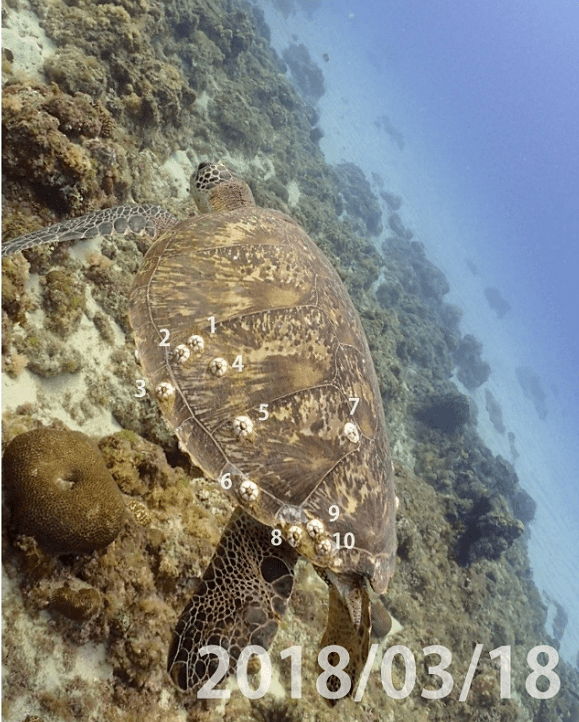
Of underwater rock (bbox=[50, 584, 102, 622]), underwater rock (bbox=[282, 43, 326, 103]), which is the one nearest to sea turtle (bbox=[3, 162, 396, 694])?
underwater rock (bbox=[50, 584, 102, 622])

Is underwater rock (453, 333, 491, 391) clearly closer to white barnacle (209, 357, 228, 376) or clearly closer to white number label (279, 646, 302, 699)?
white number label (279, 646, 302, 699)

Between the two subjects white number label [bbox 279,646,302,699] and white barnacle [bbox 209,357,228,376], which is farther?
white number label [bbox 279,646,302,699]

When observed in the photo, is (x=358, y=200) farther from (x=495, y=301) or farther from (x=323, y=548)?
(x=495, y=301)

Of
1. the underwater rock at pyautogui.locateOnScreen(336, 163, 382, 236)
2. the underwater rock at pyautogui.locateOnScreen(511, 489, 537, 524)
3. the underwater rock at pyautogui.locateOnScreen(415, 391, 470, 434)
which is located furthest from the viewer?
the underwater rock at pyautogui.locateOnScreen(336, 163, 382, 236)

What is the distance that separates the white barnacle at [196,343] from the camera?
285 cm

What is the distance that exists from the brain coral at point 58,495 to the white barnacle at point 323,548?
4.64 feet

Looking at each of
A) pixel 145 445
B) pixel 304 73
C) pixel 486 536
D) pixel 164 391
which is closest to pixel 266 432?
pixel 164 391

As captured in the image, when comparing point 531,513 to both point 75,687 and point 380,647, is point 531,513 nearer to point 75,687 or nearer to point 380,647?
point 380,647

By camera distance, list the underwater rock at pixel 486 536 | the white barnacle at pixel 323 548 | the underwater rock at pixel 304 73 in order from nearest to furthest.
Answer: the white barnacle at pixel 323 548 → the underwater rock at pixel 486 536 → the underwater rock at pixel 304 73

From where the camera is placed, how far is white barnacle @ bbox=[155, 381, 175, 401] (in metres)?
2.74

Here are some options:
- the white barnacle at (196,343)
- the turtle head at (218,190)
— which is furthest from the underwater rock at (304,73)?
the white barnacle at (196,343)

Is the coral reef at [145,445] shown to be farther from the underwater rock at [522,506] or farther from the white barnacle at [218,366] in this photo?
the underwater rock at [522,506]

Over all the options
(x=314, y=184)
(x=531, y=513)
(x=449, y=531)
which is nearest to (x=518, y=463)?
(x=531, y=513)

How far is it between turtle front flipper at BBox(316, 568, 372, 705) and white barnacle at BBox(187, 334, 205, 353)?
5.23ft
